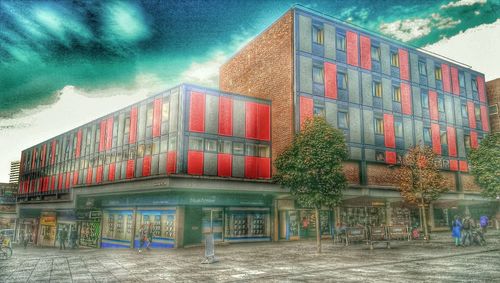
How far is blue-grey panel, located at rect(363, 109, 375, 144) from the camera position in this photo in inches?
1282

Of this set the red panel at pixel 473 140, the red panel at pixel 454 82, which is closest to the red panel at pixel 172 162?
the red panel at pixel 454 82

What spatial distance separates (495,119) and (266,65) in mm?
28973

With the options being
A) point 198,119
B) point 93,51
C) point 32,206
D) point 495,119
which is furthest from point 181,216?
point 495,119

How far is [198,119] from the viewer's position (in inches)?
1033

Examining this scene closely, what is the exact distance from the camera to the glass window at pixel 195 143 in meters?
25.8

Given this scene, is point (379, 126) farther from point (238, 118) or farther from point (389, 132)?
point (238, 118)

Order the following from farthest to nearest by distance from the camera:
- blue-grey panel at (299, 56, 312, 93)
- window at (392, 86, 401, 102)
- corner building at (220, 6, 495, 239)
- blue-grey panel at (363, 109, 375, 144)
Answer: window at (392, 86, 401, 102), blue-grey panel at (363, 109, 375, 144), corner building at (220, 6, 495, 239), blue-grey panel at (299, 56, 312, 93)

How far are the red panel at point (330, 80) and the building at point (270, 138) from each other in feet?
0.41

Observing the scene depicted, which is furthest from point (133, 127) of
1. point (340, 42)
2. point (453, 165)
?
point (453, 165)

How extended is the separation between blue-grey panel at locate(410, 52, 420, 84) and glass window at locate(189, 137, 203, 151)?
22876 millimetres

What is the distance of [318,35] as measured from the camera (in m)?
31.7

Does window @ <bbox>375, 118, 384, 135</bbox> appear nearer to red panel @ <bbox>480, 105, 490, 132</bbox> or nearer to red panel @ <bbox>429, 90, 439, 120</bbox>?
red panel @ <bbox>429, 90, 439, 120</bbox>

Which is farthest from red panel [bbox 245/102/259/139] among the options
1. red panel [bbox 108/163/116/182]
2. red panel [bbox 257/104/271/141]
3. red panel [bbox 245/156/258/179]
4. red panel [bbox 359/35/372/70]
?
red panel [bbox 108/163/116/182]

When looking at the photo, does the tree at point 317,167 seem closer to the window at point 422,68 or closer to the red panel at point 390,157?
the red panel at point 390,157
